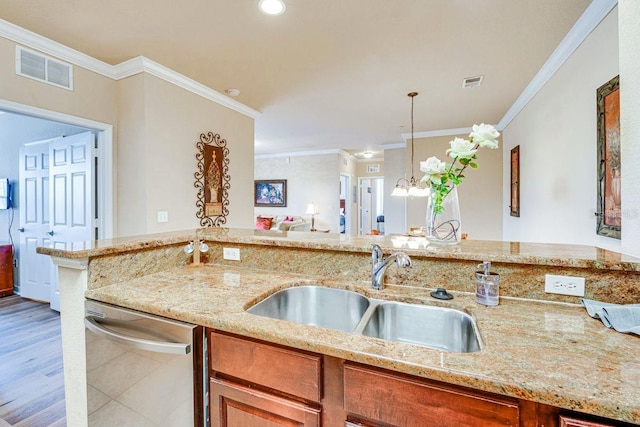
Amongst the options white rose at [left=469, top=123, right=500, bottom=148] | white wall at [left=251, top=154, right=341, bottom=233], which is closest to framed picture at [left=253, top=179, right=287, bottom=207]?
white wall at [left=251, top=154, right=341, bottom=233]

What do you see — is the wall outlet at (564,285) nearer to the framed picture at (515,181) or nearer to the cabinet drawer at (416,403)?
the cabinet drawer at (416,403)

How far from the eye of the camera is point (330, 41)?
2424mm

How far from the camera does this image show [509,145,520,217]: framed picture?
157 inches

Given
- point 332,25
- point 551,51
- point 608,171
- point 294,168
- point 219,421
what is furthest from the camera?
point 294,168

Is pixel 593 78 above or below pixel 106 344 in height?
above

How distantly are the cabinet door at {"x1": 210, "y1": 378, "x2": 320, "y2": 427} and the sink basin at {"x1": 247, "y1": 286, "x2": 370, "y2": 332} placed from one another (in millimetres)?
350

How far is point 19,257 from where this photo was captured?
398cm

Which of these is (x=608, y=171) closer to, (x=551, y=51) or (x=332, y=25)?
(x=551, y=51)

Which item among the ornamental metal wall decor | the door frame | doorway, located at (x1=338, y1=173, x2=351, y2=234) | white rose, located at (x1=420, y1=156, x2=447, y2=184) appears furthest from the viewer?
doorway, located at (x1=338, y1=173, x2=351, y2=234)

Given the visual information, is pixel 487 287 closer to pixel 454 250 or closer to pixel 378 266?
pixel 454 250

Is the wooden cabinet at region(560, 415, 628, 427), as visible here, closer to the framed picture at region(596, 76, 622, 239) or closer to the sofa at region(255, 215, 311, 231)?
the framed picture at region(596, 76, 622, 239)

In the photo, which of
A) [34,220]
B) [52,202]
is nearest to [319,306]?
[52,202]

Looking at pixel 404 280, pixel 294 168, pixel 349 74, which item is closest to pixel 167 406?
pixel 404 280

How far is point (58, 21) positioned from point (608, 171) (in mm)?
3910
